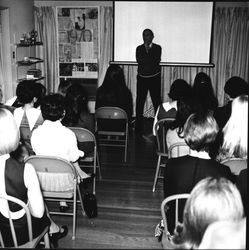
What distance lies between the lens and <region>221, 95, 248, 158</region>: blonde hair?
2.33 m

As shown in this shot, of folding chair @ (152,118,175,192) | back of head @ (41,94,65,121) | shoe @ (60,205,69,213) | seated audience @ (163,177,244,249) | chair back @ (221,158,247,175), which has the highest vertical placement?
back of head @ (41,94,65,121)

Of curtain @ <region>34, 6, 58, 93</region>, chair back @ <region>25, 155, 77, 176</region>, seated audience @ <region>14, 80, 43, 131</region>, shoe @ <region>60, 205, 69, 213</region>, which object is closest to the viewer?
chair back @ <region>25, 155, 77, 176</region>

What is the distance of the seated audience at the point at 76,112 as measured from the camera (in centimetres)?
351

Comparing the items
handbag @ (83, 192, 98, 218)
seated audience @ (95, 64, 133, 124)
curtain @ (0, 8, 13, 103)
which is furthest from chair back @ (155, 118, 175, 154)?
A: curtain @ (0, 8, 13, 103)

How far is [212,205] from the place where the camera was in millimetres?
1295

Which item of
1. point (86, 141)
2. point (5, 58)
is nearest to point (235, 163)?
point (86, 141)

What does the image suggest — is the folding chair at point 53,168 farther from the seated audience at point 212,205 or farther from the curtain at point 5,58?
the curtain at point 5,58

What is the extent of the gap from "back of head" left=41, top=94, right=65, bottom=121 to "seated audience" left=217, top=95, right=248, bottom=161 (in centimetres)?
123

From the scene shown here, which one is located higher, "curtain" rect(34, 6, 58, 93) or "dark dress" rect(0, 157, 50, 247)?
"curtain" rect(34, 6, 58, 93)

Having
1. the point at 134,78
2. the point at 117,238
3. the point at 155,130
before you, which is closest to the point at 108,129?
the point at 155,130

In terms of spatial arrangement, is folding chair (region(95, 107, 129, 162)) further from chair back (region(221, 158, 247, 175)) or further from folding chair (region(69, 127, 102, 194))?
chair back (region(221, 158, 247, 175))

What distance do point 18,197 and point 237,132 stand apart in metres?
1.39

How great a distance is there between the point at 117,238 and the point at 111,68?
104 inches

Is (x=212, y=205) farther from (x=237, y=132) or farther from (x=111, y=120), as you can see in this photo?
(x=111, y=120)
